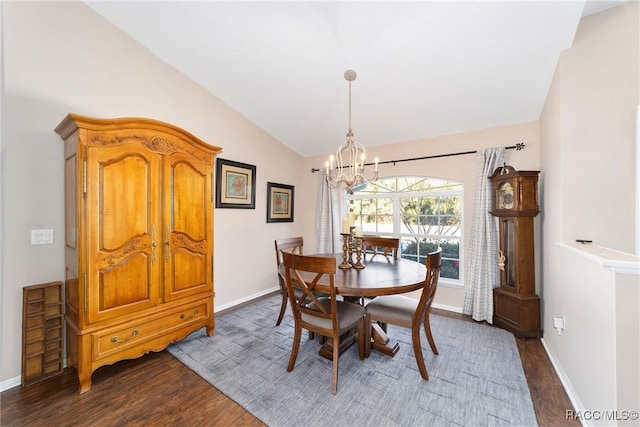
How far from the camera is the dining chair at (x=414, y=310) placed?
1.94m

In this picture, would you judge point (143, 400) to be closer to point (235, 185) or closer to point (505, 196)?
point (235, 185)

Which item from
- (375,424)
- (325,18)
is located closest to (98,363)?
(375,424)

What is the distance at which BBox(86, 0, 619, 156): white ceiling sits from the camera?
6.27ft

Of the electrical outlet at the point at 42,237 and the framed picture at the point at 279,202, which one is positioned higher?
the framed picture at the point at 279,202

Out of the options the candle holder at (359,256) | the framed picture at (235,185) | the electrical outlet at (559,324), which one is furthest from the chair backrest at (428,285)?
the framed picture at (235,185)

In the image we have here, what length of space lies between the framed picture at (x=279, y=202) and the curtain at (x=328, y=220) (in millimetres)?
523

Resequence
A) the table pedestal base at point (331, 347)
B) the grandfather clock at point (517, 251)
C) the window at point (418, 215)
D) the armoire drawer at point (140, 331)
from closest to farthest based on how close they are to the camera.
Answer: the armoire drawer at point (140, 331)
the table pedestal base at point (331, 347)
the grandfather clock at point (517, 251)
the window at point (418, 215)

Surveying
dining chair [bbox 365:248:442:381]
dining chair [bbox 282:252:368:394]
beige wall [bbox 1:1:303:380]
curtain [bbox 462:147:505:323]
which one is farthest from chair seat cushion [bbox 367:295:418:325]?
beige wall [bbox 1:1:303:380]

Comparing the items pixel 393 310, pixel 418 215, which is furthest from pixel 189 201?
pixel 418 215

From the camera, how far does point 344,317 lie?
2012 millimetres

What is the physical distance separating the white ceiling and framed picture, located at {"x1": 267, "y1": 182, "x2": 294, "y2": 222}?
1.22m

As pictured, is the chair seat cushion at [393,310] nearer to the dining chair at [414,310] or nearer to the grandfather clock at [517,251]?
the dining chair at [414,310]

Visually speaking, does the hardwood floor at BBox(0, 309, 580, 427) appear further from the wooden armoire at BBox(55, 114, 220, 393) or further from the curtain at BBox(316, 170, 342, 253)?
the curtain at BBox(316, 170, 342, 253)

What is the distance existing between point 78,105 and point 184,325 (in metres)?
2.11
